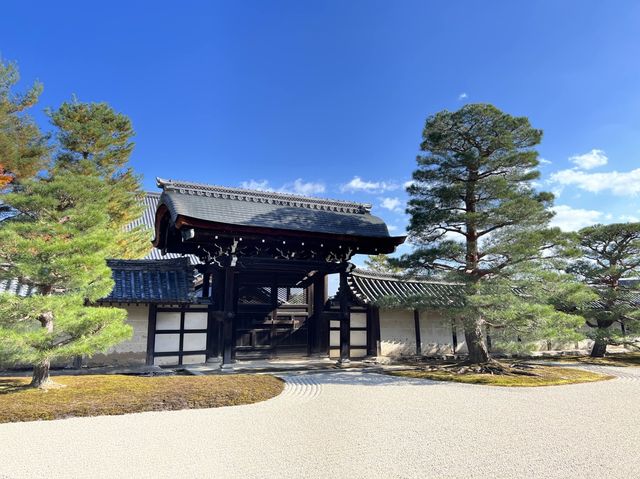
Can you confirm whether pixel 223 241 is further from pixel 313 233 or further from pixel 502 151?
pixel 502 151

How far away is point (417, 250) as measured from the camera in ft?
40.8

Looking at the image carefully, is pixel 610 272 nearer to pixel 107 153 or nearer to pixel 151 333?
pixel 151 333

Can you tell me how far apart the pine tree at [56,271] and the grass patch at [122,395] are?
0.69 meters

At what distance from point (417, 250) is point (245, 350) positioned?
683cm

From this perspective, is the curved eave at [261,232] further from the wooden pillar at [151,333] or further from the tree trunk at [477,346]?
the tree trunk at [477,346]

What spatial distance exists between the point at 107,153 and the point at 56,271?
34.9 feet

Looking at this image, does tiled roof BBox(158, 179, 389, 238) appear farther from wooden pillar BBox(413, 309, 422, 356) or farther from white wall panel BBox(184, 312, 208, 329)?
wooden pillar BBox(413, 309, 422, 356)

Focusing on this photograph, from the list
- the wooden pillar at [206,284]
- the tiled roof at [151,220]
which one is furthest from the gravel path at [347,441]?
the tiled roof at [151,220]

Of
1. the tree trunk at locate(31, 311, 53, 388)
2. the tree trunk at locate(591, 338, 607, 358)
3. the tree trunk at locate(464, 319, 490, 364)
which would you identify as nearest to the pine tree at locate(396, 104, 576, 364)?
the tree trunk at locate(464, 319, 490, 364)

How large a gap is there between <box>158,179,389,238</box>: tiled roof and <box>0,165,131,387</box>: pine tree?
9.58 feet

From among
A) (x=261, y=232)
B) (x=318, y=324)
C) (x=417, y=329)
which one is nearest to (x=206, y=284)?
(x=261, y=232)

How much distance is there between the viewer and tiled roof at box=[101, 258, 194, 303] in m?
12.2

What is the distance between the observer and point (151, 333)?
500 inches

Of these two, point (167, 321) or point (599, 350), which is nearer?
point (167, 321)
